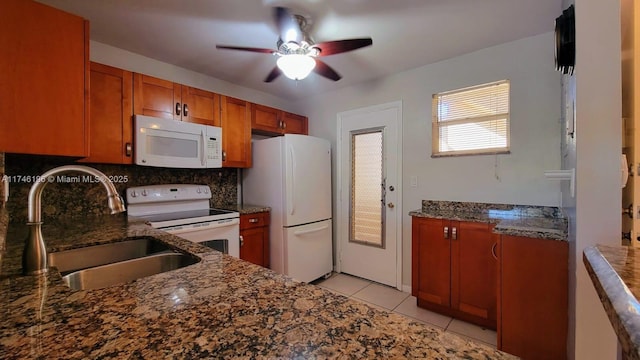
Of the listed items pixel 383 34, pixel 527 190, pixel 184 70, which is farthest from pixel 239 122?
pixel 527 190

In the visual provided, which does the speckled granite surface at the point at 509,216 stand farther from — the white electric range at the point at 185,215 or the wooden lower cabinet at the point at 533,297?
the white electric range at the point at 185,215

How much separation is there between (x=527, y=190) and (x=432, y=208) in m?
0.78

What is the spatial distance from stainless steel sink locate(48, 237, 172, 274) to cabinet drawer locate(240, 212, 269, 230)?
4.28 ft

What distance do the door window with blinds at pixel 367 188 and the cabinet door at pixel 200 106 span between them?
1.59 metres

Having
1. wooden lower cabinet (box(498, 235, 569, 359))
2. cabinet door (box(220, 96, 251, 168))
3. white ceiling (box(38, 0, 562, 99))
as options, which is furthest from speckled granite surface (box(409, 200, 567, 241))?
cabinet door (box(220, 96, 251, 168))

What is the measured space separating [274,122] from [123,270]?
2.49 m

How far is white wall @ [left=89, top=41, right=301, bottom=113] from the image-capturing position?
2307 millimetres

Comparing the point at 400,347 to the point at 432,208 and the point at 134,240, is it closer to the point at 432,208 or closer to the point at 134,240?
the point at 134,240

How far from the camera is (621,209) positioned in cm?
108

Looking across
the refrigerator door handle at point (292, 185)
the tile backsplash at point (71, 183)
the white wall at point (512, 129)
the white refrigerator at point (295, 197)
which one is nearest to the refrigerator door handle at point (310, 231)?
the white refrigerator at point (295, 197)

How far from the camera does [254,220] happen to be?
9.39ft

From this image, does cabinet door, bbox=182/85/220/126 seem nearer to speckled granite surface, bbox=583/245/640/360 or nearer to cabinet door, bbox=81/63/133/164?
cabinet door, bbox=81/63/133/164

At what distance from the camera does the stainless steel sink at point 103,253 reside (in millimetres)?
1242

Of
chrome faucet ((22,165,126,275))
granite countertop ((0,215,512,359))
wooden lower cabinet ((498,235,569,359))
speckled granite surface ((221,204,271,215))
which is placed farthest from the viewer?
speckled granite surface ((221,204,271,215))
